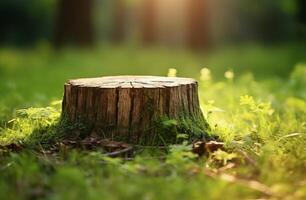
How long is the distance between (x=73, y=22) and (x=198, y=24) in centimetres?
377

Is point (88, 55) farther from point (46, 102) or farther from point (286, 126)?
point (286, 126)

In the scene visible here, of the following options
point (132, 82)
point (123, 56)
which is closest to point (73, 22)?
point (123, 56)

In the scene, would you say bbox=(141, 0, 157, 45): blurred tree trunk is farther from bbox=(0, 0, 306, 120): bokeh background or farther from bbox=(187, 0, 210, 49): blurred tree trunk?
bbox=(187, 0, 210, 49): blurred tree trunk

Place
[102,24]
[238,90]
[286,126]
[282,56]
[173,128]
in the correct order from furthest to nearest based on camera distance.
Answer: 1. [102,24]
2. [282,56]
3. [238,90]
4. [286,126]
5. [173,128]

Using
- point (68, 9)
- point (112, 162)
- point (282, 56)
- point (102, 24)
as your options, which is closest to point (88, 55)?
point (68, 9)

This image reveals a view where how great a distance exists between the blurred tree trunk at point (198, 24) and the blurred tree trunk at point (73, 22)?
3053mm

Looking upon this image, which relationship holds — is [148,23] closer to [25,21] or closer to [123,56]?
[123,56]

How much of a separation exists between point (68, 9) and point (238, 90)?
1078cm

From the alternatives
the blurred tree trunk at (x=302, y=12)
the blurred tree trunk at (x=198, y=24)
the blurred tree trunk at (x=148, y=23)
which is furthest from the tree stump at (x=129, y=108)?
the blurred tree trunk at (x=148, y=23)

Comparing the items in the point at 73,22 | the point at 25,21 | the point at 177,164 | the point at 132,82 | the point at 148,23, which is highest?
the point at 25,21

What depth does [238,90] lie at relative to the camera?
8.87 metres

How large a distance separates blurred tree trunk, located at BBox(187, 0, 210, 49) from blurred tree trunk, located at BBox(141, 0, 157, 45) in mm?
7453

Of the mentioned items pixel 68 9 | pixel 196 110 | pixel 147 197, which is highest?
pixel 68 9

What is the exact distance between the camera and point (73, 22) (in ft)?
61.7
